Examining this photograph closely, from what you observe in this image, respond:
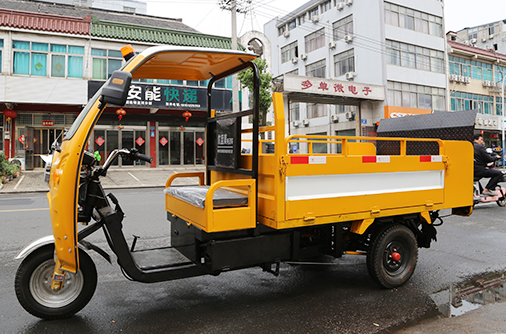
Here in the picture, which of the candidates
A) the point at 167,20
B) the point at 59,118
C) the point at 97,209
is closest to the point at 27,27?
the point at 59,118

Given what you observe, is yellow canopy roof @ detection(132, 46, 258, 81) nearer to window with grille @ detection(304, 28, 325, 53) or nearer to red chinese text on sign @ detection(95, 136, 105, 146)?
red chinese text on sign @ detection(95, 136, 105, 146)

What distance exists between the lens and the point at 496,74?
39.2 m

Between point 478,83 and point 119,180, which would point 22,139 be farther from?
point 478,83

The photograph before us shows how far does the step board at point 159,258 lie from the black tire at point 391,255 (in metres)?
2.03

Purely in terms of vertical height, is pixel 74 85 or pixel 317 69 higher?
pixel 317 69

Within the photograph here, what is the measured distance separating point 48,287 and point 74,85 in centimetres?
1881

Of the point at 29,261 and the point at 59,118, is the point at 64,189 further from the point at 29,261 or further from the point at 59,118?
the point at 59,118

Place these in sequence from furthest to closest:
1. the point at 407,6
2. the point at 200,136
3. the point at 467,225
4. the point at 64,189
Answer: the point at 407,6 < the point at 200,136 < the point at 467,225 < the point at 64,189

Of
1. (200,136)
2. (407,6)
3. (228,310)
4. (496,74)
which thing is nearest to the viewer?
(228,310)

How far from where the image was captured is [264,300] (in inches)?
156

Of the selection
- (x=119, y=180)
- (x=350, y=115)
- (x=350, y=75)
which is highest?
(x=350, y=75)

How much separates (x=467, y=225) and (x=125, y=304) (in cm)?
710

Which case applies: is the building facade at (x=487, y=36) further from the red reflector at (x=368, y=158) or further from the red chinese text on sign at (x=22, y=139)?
the red reflector at (x=368, y=158)

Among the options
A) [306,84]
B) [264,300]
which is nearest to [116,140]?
[306,84]
